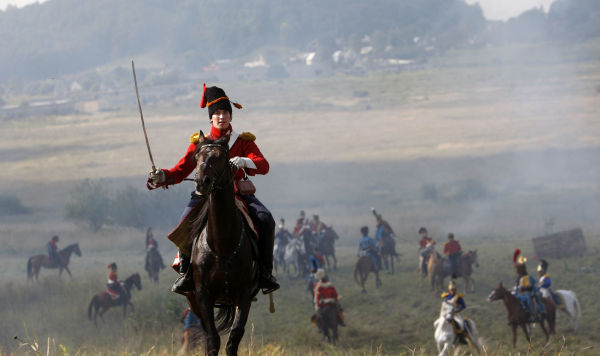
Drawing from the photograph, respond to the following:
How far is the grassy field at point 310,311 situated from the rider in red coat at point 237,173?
1040 cm

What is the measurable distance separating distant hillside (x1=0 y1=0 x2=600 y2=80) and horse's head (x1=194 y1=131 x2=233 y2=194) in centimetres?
9879

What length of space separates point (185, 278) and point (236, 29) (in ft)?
479

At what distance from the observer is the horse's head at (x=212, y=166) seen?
5659mm

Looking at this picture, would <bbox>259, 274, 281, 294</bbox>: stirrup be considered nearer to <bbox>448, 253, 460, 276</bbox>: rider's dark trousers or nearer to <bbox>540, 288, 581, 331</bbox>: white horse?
<bbox>540, 288, 581, 331</bbox>: white horse

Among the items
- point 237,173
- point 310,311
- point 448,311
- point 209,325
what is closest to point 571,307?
point 448,311

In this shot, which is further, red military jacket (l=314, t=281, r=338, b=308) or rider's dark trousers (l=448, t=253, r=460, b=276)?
rider's dark trousers (l=448, t=253, r=460, b=276)

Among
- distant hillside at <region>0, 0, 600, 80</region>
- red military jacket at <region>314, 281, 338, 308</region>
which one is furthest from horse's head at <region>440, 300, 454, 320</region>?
distant hillside at <region>0, 0, 600, 80</region>

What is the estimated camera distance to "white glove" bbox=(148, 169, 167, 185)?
20.6ft

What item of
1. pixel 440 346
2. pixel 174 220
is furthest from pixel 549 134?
pixel 440 346

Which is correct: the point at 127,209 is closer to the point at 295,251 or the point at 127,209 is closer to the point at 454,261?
the point at 295,251

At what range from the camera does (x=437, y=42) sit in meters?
136

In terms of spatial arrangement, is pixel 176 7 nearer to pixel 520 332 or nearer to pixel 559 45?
pixel 559 45

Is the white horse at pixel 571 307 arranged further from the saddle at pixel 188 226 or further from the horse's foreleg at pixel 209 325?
the horse's foreleg at pixel 209 325


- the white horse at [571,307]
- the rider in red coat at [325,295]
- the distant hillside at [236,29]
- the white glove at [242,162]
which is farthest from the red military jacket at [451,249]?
the distant hillside at [236,29]
